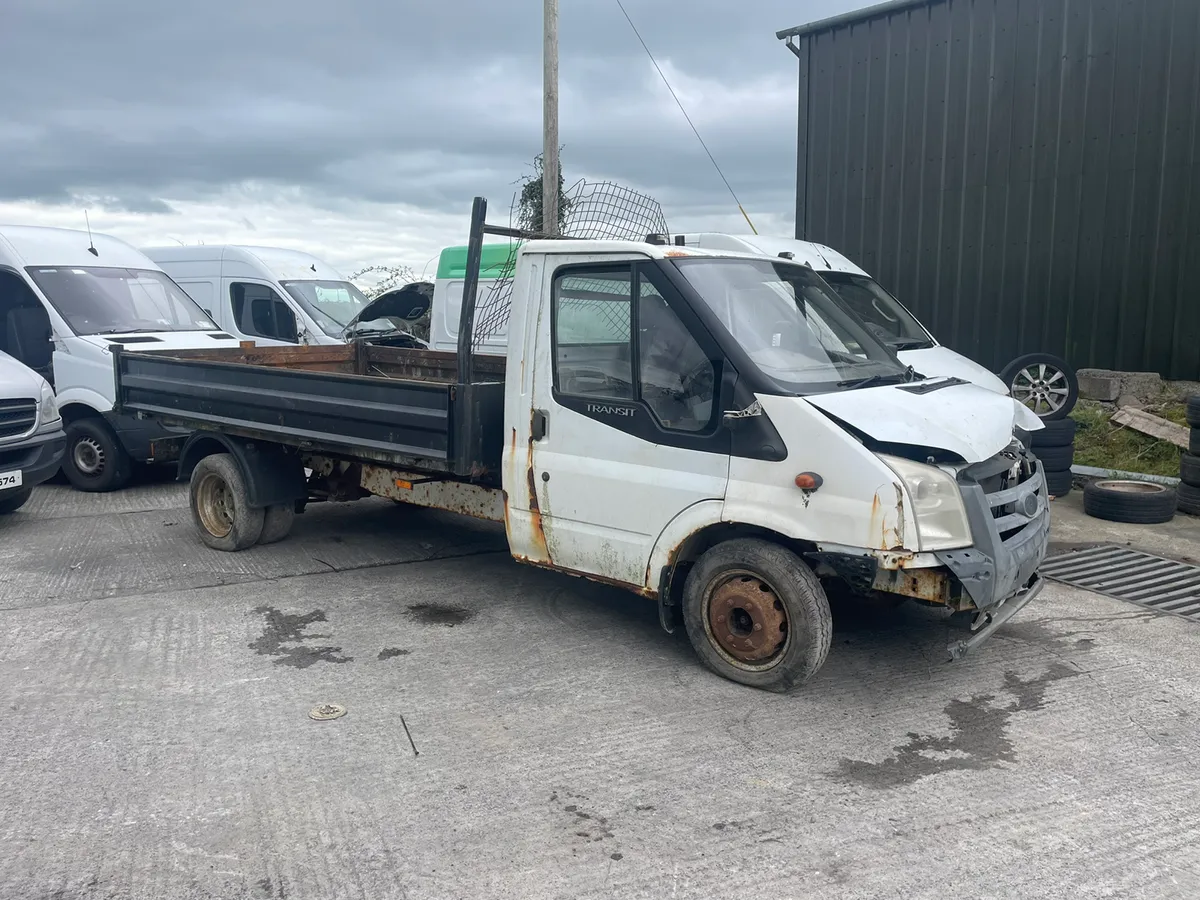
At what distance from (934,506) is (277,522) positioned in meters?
4.88

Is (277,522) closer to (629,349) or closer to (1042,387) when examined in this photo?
(629,349)

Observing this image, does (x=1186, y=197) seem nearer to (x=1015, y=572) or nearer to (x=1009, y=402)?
(x=1009, y=402)

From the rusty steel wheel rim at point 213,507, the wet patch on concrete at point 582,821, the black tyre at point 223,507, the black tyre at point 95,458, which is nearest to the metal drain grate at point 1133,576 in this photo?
the wet patch on concrete at point 582,821

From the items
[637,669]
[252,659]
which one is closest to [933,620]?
[637,669]

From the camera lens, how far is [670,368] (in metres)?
4.75

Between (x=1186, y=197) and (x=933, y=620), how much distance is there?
691 centimetres

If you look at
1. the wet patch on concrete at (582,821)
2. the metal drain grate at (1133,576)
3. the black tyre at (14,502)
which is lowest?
the wet patch on concrete at (582,821)

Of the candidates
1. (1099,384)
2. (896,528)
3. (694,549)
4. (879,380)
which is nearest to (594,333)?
(694,549)

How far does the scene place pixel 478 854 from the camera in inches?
131

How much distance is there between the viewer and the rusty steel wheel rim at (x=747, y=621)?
4547mm

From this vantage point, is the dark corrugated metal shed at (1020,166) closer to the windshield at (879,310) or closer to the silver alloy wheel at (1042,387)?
the silver alloy wheel at (1042,387)

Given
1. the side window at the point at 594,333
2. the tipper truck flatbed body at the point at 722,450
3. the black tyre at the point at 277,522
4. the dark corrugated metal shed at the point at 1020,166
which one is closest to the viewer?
the tipper truck flatbed body at the point at 722,450

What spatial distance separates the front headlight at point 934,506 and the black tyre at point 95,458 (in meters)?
7.60

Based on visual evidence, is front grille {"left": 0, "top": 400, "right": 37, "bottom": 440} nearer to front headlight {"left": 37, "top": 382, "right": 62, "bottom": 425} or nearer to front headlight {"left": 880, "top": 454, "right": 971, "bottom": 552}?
front headlight {"left": 37, "top": 382, "right": 62, "bottom": 425}
